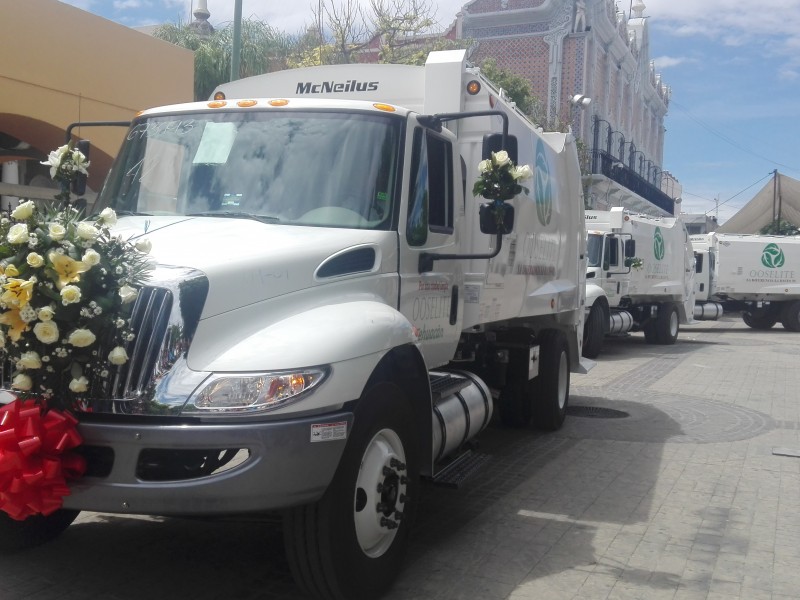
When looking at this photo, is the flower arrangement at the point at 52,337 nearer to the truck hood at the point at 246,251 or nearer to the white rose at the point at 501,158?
the truck hood at the point at 246,251

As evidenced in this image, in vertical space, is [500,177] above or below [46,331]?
above

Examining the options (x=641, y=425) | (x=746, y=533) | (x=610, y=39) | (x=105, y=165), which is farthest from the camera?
(x=610, y=39)

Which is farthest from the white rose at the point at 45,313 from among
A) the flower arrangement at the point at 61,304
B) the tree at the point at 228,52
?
the tree at the point at 228,52

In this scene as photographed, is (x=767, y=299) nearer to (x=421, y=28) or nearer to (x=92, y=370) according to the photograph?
(x=421, y=28)

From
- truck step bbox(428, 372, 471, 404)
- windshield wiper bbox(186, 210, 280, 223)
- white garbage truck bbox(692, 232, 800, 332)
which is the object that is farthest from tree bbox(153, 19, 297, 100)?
windshield wiper bbox(186, 210, 280, 223)

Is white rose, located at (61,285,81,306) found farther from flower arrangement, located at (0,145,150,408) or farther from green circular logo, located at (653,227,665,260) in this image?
green circular logo, located at (653,227,665,260)

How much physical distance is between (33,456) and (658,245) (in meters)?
19.8

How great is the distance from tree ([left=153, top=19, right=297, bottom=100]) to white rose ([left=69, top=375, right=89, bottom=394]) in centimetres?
1857

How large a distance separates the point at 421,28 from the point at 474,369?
15.2 m

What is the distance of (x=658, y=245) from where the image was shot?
2186 centimetres

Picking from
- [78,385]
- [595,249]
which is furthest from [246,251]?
[595,249]

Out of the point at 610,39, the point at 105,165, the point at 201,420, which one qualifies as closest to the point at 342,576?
the point at 201,420

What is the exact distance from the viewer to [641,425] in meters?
9.88

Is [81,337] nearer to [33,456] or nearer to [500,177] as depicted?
[33,456]
